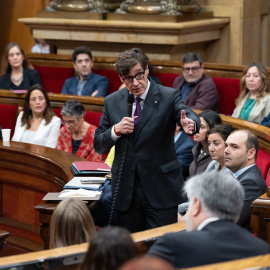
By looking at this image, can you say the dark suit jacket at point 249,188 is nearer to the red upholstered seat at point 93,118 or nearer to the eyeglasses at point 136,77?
the eyeglasses at point 136,77

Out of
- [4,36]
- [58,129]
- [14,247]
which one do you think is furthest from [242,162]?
[4,36]

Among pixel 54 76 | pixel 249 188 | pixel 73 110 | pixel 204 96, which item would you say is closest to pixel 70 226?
pixel 249 188

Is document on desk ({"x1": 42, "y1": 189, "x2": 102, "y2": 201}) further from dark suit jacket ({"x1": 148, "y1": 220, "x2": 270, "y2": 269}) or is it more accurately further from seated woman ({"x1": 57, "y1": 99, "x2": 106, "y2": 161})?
dark suit jacket ({"x1": 148, "y1": 220, "x2": 270, "y2": 269})

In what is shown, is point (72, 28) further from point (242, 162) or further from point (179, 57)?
point (242, 162)

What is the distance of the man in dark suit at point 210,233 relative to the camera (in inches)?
90.7

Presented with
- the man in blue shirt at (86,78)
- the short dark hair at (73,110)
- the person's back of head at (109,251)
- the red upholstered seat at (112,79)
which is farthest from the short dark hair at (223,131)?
the red upholstered seat at (112,79)

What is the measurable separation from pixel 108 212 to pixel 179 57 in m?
4.18

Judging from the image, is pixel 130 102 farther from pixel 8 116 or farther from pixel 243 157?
pixel 8 116

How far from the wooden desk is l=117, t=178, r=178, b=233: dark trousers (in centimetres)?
135

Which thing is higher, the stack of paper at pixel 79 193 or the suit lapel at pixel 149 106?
the suit lapel at pixel 149 106

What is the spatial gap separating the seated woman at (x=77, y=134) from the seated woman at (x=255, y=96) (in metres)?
1.38

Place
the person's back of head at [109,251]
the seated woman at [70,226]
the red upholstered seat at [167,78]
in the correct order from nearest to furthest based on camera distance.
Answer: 1. the person's back of head at [109,251]
2. the seated woman at [70,226]
3. the red upholstered seat at [167,78]

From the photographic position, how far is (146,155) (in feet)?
11.6

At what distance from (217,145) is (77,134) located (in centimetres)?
169
